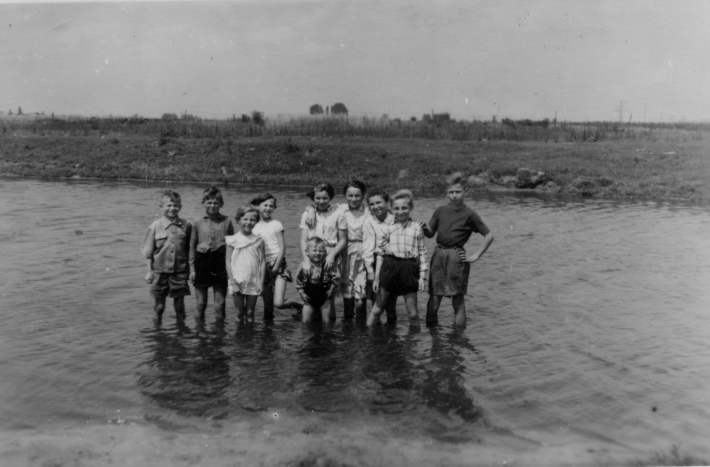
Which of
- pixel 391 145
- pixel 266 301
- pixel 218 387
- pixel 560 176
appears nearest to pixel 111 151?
pixel 391 145

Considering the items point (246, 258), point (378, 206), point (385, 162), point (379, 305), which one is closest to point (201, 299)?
point (246, 258)

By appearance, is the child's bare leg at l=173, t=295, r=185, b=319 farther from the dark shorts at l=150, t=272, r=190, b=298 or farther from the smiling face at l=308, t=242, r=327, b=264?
the smiling face at l=308, t=242, r=327, b=264

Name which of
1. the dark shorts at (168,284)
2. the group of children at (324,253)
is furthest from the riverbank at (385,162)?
the dark shorts at (168,284)

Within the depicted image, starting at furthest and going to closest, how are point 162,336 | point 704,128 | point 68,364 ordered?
point 704,128 → point 162,336 → point 68,364

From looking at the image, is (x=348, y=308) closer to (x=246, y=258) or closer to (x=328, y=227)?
(x=328, y=227)

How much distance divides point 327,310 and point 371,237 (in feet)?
3.30

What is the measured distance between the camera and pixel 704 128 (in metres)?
32.0

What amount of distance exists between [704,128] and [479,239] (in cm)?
2585

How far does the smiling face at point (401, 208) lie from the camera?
6160mm

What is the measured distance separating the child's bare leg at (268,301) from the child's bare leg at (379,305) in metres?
1.19

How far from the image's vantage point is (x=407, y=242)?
6.18 meters

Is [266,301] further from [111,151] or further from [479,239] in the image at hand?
[111,151]

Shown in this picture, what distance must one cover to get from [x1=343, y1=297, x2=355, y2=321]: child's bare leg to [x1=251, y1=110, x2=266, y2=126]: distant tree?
30550 millimetres

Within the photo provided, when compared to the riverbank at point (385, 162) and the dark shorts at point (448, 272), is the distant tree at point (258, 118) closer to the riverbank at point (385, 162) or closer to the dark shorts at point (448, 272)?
the riverbank at point (385, 162)
